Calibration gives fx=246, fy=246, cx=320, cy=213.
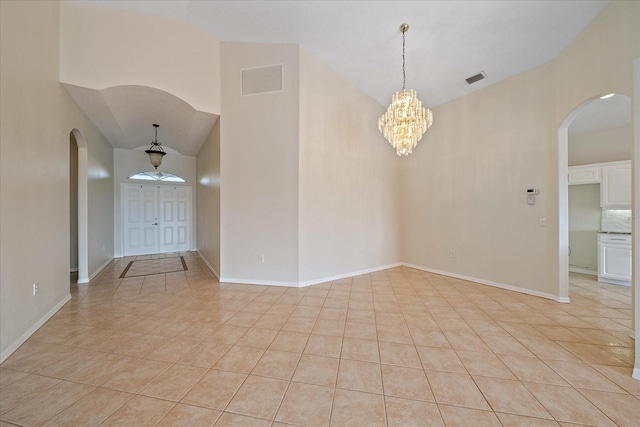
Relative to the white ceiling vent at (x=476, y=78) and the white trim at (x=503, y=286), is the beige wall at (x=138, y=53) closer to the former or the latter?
the white ceiling vent at (x=476, y=78)

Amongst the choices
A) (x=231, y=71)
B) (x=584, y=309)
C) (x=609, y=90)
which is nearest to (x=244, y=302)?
(x=231, y=71)

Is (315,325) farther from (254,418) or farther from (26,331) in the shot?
(26,331)

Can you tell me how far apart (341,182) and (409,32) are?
97.9 inches

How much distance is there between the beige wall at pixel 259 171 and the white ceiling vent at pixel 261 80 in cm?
8

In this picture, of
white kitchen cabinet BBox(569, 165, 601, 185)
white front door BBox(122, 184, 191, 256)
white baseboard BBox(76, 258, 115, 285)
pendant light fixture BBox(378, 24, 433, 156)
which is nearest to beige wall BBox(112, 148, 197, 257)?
white front door BBox(122, 184, 191, 256)

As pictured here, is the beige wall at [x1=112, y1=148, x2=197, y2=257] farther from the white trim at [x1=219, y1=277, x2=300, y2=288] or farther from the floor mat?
the white trim at [x1=219, y1=277, x2=300, y2=288]

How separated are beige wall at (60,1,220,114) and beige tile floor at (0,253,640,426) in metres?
3.23

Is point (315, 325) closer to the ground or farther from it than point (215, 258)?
closer to the ground

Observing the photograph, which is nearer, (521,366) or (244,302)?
(521,366)

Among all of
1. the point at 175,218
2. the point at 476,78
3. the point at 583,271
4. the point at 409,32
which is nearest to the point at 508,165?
the point at 476,78

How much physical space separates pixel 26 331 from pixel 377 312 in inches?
149

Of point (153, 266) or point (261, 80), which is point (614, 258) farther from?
point (153, 266)

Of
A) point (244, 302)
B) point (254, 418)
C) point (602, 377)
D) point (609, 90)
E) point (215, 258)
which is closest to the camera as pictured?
point (254, 418)

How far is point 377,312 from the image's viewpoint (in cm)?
317
